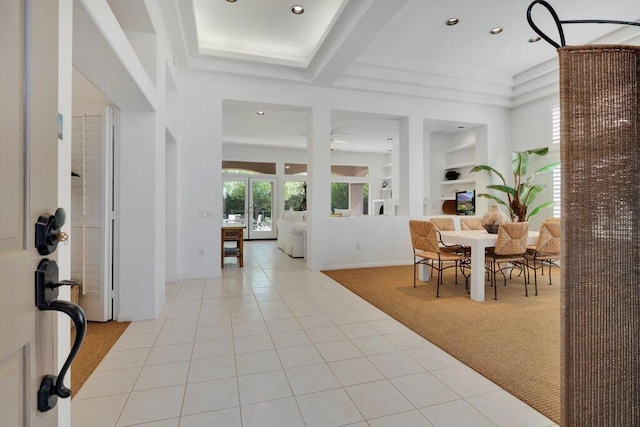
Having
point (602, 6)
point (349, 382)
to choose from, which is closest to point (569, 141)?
point (349, 382)

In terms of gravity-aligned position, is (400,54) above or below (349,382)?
above

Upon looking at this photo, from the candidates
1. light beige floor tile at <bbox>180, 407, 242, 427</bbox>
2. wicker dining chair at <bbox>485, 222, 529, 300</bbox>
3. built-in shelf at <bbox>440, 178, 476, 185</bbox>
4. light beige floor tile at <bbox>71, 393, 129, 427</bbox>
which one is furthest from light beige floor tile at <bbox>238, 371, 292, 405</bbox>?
built-in shelf at <bbox>440, 178, 476, 185</bbox>

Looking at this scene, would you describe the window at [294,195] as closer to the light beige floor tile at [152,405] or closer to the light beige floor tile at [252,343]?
the light beige floor tile at [252,343]

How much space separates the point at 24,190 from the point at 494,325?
3.45 meters

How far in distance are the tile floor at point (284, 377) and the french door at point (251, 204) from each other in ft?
23.6

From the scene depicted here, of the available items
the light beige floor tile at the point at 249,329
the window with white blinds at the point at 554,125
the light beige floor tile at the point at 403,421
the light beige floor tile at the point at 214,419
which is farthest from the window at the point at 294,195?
the light beige floor tile at the point at 403,421

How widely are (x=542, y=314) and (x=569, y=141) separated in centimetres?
297

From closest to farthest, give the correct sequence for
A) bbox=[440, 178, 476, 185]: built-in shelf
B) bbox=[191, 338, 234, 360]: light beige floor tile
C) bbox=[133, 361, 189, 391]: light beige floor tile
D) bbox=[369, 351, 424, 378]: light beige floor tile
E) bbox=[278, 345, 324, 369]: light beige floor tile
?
bbox=[133, 361, 189, 391]: light beige floor tile
bbox=[369, 351, 424, 378]: light beige floor tile
bbox=[278, 345, 324, 369]: light beige floor tile
bbox=[191, 338, 234, 360]: light beige floor tile
bbox=[440, 178, 476, 185]: built-in shelf

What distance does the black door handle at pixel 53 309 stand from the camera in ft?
2.25

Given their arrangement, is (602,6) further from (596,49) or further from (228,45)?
(228,45)

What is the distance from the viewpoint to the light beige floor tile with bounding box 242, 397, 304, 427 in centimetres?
170

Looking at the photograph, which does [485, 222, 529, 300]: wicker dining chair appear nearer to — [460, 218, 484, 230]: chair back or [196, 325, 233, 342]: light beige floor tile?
[460, 218, 484, 230]: chair back

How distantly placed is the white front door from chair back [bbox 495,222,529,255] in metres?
4.11

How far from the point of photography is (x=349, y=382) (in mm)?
2082
